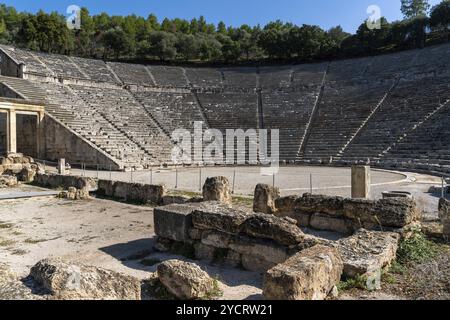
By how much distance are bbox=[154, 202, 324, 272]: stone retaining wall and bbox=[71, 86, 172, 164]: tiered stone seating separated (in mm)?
20609

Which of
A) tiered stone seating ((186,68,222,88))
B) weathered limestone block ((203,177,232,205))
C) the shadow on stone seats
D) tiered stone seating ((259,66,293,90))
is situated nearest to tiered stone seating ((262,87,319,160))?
tiered stone seating ((259,66,293,90))

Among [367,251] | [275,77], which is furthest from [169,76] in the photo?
[367,251]

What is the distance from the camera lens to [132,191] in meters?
12.9

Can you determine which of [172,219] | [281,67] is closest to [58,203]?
[172,219]

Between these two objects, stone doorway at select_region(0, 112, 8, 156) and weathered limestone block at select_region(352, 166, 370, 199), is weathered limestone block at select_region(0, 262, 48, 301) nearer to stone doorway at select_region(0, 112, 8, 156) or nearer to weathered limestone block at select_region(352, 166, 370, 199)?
weathered limestone block at select_region(352, 166, 370, 199)

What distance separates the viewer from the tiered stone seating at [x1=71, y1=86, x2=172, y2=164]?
29016 millimetres

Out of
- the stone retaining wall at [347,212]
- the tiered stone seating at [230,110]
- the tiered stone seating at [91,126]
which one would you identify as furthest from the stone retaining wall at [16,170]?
the tiered stone seating at [230,110]

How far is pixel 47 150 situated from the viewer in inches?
1060

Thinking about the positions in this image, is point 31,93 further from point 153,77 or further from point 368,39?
point 368,39

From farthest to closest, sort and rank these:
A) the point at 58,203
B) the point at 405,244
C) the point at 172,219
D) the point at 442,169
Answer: the point at 442,169, the point at 58,203, the point at 172,219, the point at 405,244

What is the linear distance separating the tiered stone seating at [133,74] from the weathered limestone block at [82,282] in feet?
122

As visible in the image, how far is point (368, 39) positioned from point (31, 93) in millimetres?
40980

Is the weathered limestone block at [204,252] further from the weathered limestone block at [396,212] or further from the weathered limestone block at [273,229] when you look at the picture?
the weathered limestone block at [396,212]

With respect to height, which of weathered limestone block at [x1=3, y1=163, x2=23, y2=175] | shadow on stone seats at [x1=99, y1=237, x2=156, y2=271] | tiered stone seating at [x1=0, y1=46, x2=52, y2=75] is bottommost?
shadow on stone seats at [x1=99, y1=237, x2=156, y2=271]
